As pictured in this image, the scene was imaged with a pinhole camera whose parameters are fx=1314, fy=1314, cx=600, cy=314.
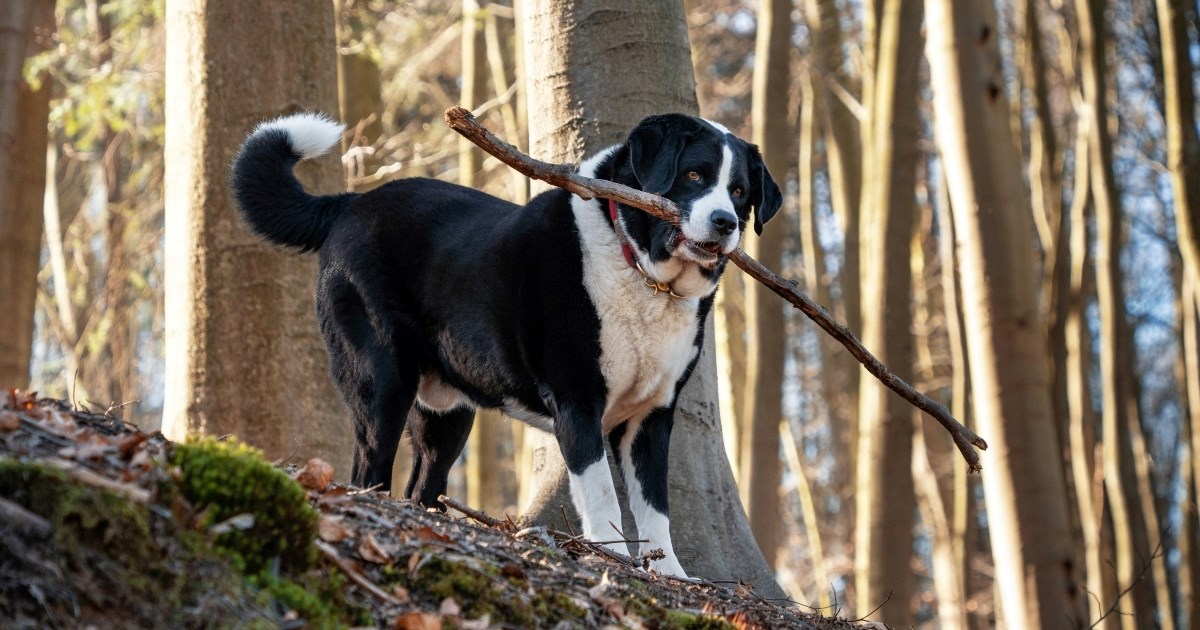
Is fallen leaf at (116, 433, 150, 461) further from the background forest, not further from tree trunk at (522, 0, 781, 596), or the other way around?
tree trunk at (522, 0, 781, 596)

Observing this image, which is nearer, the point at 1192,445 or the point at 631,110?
the point at 631,110

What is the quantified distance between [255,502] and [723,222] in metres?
2.42

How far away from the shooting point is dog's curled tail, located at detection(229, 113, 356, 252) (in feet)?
20.2

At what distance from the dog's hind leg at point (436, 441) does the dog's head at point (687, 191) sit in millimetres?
1453

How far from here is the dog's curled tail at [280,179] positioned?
6164mm

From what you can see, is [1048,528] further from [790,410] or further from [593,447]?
[790,410]

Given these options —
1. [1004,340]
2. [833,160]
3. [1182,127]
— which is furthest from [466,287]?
[833,160]

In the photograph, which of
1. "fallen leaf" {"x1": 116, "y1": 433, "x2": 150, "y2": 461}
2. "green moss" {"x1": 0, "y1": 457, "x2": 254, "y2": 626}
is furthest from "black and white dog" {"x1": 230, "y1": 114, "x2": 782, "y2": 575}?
"green moss" {"x1": 0, "y1": 457, "x2": 254, "y2": 626}

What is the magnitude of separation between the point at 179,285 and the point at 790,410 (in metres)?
18.6

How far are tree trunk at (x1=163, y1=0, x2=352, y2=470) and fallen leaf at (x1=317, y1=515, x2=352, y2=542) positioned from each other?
315 centimetres

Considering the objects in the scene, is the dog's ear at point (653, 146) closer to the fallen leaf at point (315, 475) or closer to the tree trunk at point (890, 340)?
the fallen leaf at point (315, 475)

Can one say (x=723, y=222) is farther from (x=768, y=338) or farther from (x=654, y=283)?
(x=768, y=338)

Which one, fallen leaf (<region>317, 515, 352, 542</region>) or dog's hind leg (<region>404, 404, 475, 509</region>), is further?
dog's hind leg (<region>404, 404, 475, 509</region>)

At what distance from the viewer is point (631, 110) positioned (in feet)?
21.4
